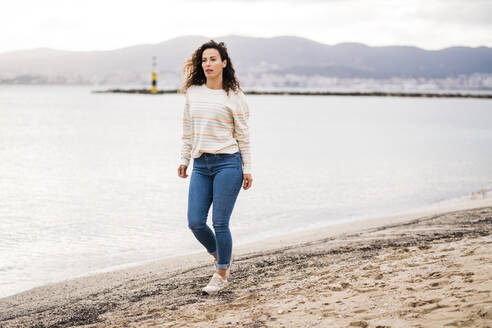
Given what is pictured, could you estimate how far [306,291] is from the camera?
464cm

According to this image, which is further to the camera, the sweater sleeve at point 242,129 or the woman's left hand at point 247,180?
the woman's left hand at point 247,180

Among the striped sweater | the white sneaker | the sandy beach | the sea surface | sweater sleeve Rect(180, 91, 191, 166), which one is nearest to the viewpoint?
the sandy beach

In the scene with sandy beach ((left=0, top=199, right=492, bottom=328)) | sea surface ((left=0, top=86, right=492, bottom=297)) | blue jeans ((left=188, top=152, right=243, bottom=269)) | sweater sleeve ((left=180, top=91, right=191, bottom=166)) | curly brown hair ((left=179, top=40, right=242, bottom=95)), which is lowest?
sea surface ((left=0, top=86, right=492, bottom=297))

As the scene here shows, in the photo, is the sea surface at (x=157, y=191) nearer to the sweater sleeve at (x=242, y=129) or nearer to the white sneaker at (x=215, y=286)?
the white sneaker at (x=215, y=286)

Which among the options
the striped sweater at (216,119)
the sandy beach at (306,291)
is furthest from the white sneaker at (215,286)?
the striped sweater at (216,119)

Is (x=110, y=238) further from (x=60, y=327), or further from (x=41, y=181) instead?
(x=41, y=181)

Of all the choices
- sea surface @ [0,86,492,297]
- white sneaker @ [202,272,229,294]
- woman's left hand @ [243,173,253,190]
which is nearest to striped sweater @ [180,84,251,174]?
woman's left hand @ [243,173,253,190]

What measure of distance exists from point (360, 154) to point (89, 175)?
1419 cm

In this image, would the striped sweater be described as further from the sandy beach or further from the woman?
the sandy beach

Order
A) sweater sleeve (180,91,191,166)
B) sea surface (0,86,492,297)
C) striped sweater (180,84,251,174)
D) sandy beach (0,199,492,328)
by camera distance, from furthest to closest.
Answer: sea surface (0,86,492,297)
sweater sleeve (180,91,191,166)
striped sweater (180,84,251,174)
sandy beach (0,199,492,328)

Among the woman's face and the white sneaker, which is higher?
the woman's face

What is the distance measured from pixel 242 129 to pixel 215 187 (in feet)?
1.60

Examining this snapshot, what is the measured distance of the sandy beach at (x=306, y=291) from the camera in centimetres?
387

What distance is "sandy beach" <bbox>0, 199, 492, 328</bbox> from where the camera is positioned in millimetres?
3867
